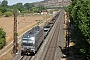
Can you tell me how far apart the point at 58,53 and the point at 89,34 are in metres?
16.9

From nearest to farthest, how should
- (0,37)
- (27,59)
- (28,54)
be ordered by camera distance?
1. (27,59)
2. (28,54)
3. (0,37)

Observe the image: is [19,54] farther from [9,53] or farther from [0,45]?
[0,45]

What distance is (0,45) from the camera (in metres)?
43.2

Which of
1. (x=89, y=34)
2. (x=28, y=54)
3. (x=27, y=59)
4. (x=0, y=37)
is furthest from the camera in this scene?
(x=0, y=37)

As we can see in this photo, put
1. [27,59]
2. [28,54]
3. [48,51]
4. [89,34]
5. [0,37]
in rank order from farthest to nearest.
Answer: [0,37], [48,51], [28,54], [27,59], [89,34]

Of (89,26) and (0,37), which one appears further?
(0,37)

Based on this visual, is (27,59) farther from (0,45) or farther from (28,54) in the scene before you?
(0,45)

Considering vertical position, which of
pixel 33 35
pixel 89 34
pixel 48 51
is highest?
pixel 89 34

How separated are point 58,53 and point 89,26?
54.3ft

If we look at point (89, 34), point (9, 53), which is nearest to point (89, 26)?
point (89, 34)

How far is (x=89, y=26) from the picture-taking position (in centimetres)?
2352

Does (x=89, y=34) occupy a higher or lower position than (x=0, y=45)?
higher

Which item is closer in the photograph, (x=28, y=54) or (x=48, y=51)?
(x=28, y=54)

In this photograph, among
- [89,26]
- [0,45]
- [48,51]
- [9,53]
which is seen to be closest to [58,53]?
[48,51]
